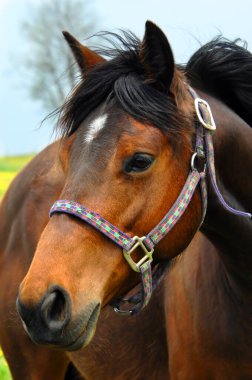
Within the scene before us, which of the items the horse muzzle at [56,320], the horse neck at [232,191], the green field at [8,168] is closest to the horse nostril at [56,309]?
the horse muzzle at [56,320]

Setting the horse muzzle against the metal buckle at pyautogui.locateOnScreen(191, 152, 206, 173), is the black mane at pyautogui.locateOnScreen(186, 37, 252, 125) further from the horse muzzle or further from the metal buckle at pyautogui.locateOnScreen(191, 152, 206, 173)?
the horse muzzle

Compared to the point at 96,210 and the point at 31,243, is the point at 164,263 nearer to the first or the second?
the point at 96,210

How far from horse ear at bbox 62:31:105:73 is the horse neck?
0.67 metres

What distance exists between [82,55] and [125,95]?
60cm

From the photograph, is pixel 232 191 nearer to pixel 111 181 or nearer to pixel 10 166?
pixel 111 181

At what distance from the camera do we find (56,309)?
2559 mm

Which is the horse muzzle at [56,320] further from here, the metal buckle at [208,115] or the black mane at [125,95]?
the metal buckle at [208,115]

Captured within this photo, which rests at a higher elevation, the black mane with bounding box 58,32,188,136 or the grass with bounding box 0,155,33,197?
the black mane with bounding box 58,32,188,136

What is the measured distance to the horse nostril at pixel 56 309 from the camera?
8.18ft

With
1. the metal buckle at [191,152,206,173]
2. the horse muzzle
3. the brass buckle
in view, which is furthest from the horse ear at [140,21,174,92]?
the horse muzzle

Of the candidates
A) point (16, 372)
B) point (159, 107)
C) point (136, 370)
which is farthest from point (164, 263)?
point (16, 372)

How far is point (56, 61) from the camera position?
166ft

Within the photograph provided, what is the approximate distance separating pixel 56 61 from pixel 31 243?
4694 centimetres

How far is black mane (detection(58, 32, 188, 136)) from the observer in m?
2.92
